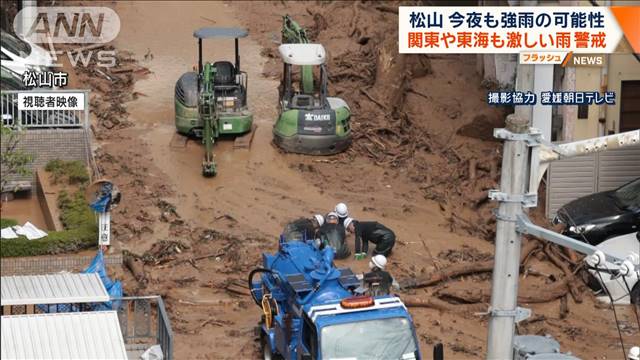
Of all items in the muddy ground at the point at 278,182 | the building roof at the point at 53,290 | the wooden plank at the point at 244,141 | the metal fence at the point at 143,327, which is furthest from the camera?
the wooden plank at the point at 244,141

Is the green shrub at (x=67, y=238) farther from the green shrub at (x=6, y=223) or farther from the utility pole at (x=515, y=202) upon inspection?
the utility pole at (x=515, y=202)

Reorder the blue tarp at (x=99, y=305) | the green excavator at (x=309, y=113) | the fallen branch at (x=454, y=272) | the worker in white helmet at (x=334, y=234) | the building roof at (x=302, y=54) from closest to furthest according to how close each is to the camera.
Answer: the blue tarp at (x=99, y=305), the fallen branch at (x=454, y=272), the worker in white helmet at (x=334, y=234), the green excavator at (x=309, y=113), the building roof at (x=302, y=54)

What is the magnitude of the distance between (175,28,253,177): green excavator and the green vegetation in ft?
13.9

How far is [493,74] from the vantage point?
33.0 metres

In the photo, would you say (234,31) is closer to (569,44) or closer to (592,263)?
(569,44)

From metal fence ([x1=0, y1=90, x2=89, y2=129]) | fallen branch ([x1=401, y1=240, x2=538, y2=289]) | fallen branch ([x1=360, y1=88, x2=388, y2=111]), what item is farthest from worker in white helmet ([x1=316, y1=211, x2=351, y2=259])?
fallen branch ([x1=360, y1=88, x2=388, y2=111])

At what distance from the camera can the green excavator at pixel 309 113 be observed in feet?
90.5

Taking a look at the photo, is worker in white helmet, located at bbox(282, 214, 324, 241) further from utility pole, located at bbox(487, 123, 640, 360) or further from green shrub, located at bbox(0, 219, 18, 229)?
utility pole, located at bbox(487, 123, 640, 360)

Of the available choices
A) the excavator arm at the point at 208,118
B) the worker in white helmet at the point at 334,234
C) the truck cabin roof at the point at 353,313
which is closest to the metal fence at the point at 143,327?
the truck cabin roof at the point at 353,313

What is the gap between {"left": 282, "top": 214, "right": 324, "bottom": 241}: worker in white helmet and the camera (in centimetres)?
2134

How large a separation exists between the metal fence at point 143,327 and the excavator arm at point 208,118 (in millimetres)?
8344

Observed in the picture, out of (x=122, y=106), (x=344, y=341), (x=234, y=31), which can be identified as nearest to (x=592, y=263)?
(x=344, y=341)

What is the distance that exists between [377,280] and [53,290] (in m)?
5.32

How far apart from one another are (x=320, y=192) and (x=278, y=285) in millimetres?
8561
